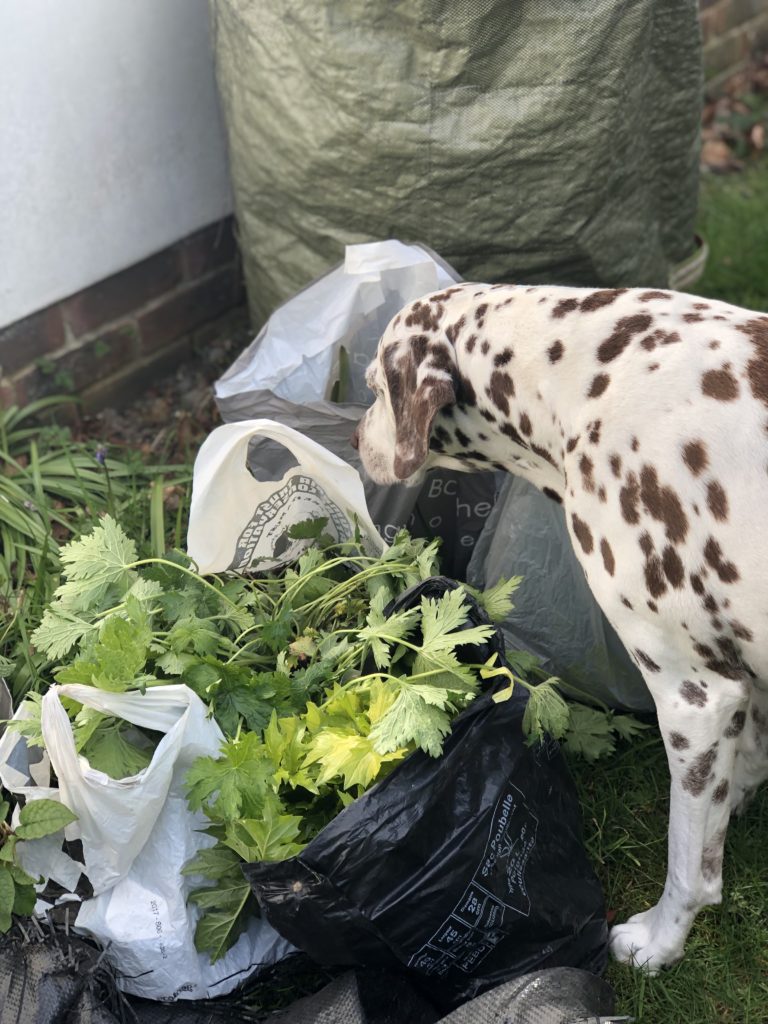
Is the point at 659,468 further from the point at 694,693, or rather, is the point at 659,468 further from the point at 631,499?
the point at 694,693

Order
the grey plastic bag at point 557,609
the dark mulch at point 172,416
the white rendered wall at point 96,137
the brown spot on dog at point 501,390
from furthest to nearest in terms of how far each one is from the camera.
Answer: the dark mulch at point 172,416 → the white rendered wall at point 96,137 → the grey plastic bag at point 557,609 → the brown spot on dog at point 501,390

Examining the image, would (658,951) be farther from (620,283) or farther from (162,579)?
(620,283)

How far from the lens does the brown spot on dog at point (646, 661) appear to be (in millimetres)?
2184

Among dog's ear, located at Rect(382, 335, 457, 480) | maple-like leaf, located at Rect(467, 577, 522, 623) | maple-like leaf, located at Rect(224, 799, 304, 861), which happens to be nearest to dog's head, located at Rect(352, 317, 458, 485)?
dog's ear, located at Rect(382, 335, 457, 480)

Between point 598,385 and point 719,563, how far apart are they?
43 centimetres

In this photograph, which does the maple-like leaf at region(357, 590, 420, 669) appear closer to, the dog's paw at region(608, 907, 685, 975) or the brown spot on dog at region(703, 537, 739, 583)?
the brown spot on dog at region(703, 537, 739, 583)

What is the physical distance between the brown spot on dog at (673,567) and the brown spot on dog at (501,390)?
0.51 metres

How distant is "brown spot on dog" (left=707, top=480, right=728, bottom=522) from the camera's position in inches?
80.1

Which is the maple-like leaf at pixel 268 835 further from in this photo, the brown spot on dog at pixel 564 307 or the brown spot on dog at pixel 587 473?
the brown spot on dog at pixel 564 307

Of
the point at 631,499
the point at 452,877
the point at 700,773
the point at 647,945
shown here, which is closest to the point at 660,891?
the point at 647,945

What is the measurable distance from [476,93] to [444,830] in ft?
6.40

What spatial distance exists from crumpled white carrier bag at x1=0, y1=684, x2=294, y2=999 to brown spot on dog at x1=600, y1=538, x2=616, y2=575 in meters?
0.83

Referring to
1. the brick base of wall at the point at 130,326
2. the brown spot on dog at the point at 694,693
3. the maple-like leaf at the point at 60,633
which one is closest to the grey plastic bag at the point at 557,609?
the brown spot on dog at the point at 694,693

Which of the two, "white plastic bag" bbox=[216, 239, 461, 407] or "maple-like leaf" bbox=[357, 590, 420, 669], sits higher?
"white plastic bag" bbox=[216, 239, 461, 407]
